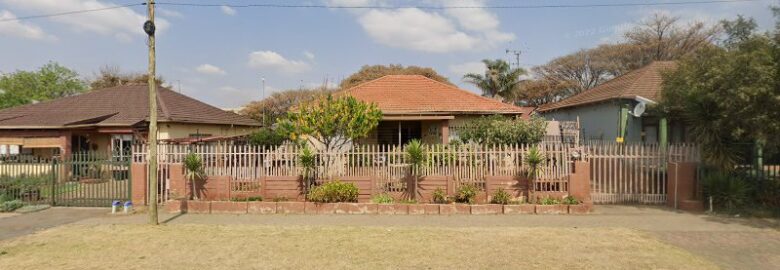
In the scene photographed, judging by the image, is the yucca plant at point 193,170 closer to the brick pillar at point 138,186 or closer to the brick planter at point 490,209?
the brick pillar at point 138,186

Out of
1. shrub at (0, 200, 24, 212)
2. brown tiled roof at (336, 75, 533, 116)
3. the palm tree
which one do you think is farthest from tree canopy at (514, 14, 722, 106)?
shrub at (0, 200, 24, 212)

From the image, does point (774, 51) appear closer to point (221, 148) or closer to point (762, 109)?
point (762, 109)

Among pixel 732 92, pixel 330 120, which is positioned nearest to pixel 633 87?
pixel 732 92

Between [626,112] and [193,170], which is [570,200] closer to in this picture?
[626,112]

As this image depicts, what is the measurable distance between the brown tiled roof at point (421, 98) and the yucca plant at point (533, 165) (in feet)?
23.8

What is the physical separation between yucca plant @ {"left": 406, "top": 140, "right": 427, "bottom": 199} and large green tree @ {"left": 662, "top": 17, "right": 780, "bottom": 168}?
5923 millimetres

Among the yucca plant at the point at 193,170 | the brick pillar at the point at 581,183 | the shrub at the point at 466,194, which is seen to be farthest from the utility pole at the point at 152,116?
the brick pillar at the point at 581,183

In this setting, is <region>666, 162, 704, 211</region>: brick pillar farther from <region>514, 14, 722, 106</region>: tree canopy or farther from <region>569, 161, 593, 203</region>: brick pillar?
<region>514, 14, 722, 106</region>: tree canopy

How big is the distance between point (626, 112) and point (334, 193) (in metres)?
10.4

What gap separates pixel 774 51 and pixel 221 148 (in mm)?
11880

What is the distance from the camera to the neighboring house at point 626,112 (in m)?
15.4

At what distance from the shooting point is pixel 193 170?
1109 centimetres

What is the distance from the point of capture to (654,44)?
109ft

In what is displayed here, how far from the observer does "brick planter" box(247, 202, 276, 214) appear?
10625 mm
